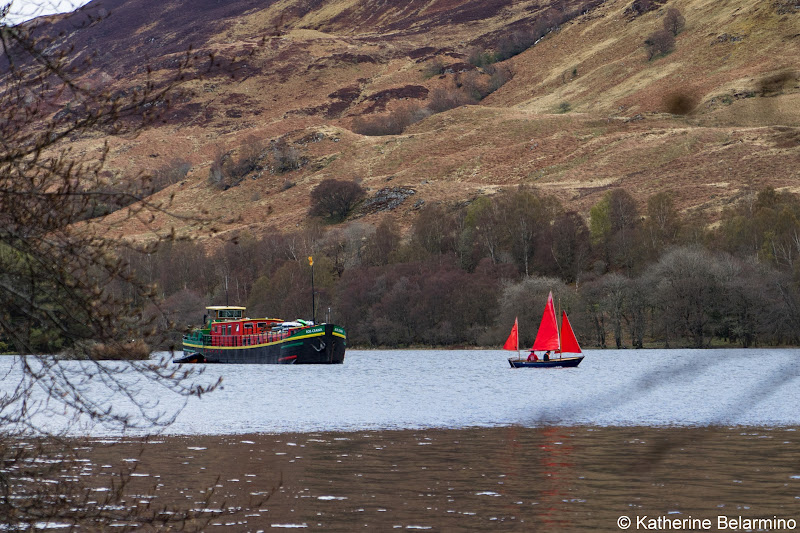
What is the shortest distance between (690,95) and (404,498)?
59.1 ft

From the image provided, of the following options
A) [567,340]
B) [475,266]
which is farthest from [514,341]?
[475,266]

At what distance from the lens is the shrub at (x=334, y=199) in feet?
553

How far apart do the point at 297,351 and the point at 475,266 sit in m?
43.5

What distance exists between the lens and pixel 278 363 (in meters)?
88.1

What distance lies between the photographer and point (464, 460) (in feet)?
85.4

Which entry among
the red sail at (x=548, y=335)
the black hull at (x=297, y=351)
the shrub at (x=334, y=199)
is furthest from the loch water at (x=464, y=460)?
the shrub at (x=334, y=199)

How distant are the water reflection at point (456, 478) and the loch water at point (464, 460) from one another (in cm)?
6

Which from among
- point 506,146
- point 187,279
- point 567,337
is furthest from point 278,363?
point 506,146

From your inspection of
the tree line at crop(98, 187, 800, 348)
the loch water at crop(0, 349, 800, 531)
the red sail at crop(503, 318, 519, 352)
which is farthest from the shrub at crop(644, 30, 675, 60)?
the tree line at crop(98, 187, 800, 348)

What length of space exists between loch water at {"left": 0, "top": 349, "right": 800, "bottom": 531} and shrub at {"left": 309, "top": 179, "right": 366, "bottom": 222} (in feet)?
398

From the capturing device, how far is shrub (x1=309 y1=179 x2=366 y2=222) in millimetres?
168625

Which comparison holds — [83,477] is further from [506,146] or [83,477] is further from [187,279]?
[506,146]

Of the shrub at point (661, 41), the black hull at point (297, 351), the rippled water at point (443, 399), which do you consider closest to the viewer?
the shrub at point (661, 41)

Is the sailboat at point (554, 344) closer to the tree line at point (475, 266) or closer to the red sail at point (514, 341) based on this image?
the red sail at point (514, 341)
